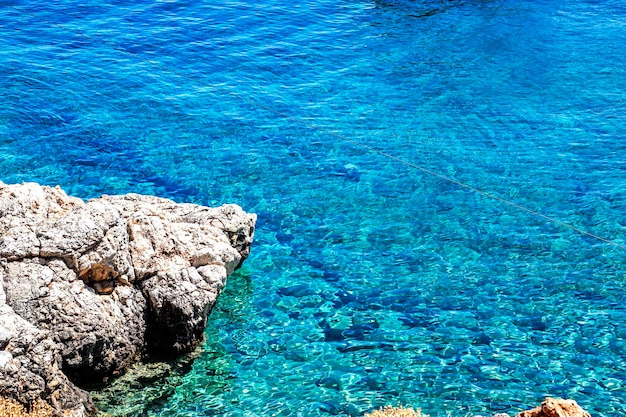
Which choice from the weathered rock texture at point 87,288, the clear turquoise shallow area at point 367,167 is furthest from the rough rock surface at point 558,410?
the weathered rock texture at point 87,288

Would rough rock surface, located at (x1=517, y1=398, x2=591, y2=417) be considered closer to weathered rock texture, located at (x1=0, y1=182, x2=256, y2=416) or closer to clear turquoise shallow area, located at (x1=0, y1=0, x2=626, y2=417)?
clear turquoise shallow area, located at (x1=0, y1=0, x2=626, y2=417)

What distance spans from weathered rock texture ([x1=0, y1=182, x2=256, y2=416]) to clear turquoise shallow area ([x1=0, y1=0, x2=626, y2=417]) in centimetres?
104

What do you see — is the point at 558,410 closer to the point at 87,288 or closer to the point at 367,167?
the point at 87,288

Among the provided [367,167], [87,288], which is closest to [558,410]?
[87,288]

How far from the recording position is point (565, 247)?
15797 mm

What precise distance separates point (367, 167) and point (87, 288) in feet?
30.2

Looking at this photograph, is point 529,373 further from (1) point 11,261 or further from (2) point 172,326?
(1) point 11,261

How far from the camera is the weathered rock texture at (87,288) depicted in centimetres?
1056

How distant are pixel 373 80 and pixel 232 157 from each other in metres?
6.34

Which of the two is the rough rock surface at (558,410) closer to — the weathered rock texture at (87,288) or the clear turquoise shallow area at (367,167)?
the clear turquoise shallow area at (367,167)

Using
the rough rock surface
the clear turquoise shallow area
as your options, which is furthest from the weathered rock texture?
the rough rock surface

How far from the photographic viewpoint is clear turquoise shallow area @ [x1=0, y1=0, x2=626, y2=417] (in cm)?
1255

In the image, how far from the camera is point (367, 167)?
1917cm

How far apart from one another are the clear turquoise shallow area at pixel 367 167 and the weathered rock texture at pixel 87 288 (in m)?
1.04
